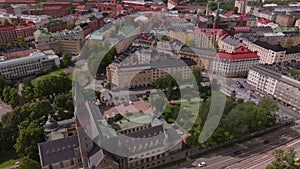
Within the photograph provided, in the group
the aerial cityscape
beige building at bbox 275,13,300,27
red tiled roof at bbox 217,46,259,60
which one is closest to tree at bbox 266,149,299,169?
the aerial cityscape

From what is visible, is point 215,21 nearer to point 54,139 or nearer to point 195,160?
point 195,160

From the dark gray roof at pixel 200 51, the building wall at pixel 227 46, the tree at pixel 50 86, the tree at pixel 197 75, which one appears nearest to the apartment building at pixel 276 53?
the building wall at pixel 227 46

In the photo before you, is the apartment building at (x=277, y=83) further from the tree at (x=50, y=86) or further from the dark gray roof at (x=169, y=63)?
the tree at (x=50, y=86)

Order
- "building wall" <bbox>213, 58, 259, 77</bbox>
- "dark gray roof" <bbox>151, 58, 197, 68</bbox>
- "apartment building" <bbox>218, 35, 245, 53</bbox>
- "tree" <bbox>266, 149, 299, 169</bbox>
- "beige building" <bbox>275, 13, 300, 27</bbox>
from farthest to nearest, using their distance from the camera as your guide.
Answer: "beige building" <bbox>275, 13, 300, 27</bbox>, "apartment building" <bbox>218, 35, 245, 53</bbox>, "building wall" <bbox>213, 58, 259, 77</bbox>, "dark gray roof" <bbox>151, 58, 197, 68</bbox>, "tree" <bbox>266, 149, 299, 169</bbox>

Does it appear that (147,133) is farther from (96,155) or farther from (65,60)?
(65,60)

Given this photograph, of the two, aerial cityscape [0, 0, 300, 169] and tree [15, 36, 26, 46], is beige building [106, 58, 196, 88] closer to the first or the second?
aerial cityscape [0, 0, 300, 169]

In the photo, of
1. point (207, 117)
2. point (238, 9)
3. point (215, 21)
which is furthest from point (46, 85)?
point (238, 9)
